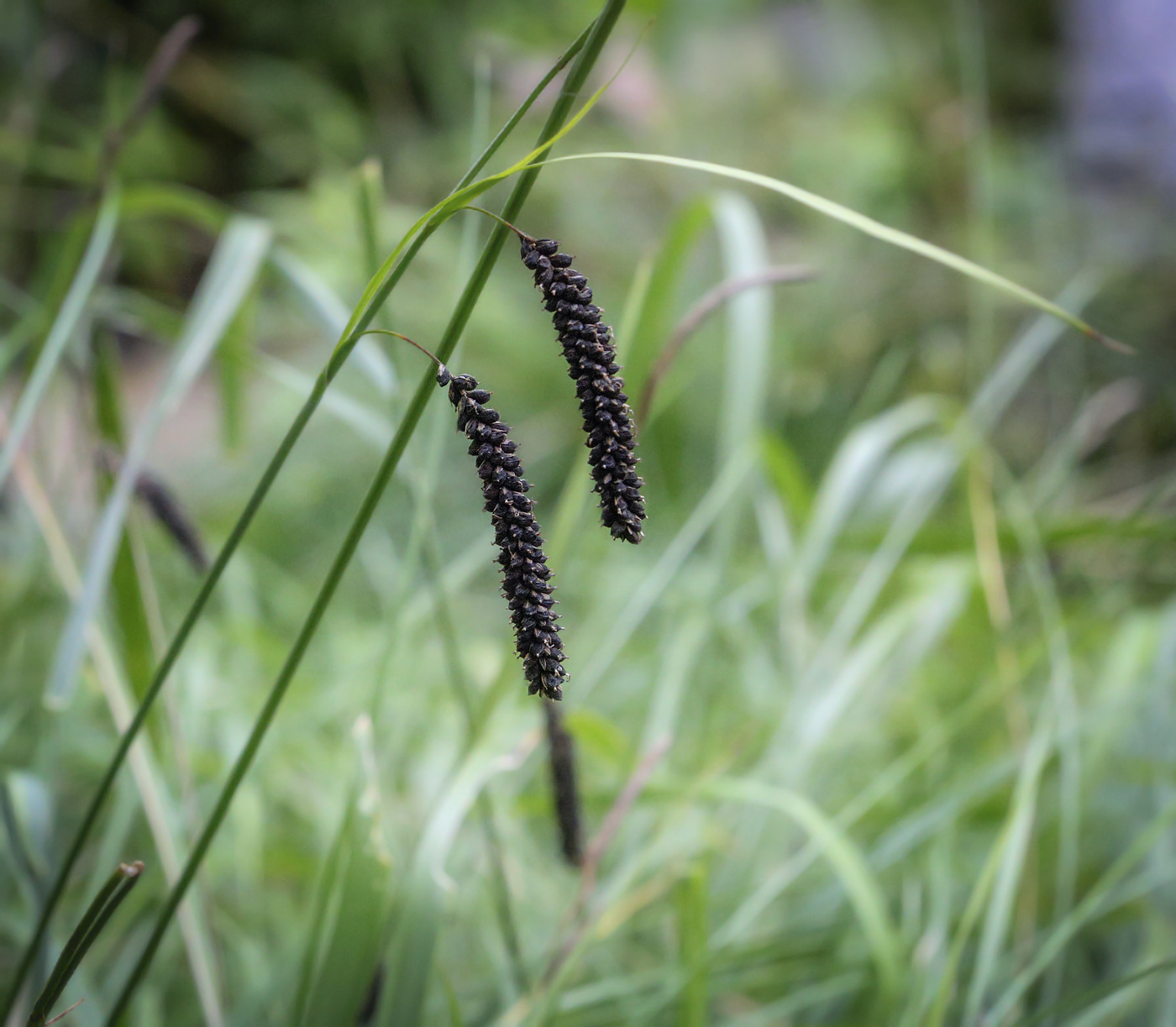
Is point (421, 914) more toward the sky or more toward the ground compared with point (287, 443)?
more toward the ground

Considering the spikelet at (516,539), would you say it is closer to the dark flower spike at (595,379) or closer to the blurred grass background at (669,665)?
the dark flower spike at (595,379)

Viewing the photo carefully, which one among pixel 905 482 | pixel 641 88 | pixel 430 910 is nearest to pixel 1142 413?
pixel 905 482

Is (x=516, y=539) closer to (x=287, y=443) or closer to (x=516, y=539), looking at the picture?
(x=516, y=539)

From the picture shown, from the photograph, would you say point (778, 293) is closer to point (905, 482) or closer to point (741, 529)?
point (741, 529)

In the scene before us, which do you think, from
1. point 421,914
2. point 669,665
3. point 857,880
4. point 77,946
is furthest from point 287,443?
point 669,665

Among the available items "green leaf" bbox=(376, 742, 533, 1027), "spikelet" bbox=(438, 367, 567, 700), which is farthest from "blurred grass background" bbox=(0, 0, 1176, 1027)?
"spikelet" bbox=(438, 367, 567, 700)

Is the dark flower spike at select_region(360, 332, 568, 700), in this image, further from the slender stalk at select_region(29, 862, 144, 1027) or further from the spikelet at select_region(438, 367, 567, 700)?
the slender stalk at select_region(29, 862, 144, 1027)

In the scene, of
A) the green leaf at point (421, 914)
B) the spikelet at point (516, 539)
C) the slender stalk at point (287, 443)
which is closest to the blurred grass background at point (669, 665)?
the green leaf at point (421, 914)
